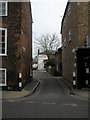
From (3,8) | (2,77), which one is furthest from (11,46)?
(3,8)

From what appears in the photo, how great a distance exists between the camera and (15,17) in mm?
20625

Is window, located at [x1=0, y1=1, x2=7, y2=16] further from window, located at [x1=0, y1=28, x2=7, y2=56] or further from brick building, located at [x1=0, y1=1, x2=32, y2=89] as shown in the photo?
window, located at [x1=0, y1=28, x2=7, y2=56]

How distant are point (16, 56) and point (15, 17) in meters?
3.14

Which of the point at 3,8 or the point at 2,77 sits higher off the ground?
the point at 3,8

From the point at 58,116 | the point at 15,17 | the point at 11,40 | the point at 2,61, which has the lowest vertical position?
the point at 58,116

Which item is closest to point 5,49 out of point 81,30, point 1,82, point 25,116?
point 1,82

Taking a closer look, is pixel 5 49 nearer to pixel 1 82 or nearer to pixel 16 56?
pixel 16 56

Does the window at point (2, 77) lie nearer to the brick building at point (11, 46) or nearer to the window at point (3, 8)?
the brick building at point (11, 46)

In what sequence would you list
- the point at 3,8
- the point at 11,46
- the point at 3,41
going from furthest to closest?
the point at 3,8 → the point at 3,41 → the point at 11,46

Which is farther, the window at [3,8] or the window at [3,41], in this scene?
the window at [3,8]

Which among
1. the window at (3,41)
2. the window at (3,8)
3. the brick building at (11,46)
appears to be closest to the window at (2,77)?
the brick building at (11,46)

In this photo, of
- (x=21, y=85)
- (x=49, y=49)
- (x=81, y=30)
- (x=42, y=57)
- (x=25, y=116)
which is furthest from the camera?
(x=42, y=57)

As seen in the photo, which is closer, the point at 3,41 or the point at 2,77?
the point at 2,77

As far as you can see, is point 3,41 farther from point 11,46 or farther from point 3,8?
point 3,8
